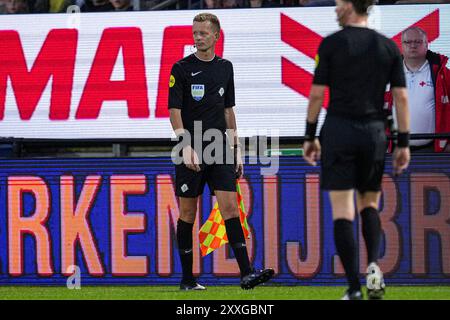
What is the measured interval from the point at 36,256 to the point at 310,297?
3121mm

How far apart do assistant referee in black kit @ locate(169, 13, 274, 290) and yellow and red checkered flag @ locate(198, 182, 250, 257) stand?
0.65 metres

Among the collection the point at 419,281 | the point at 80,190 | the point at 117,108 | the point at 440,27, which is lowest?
the point at 419,281

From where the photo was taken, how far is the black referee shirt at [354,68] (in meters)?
7.68

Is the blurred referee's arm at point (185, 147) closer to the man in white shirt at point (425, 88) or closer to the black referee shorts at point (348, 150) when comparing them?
the black referee shorts at point (348, 150)

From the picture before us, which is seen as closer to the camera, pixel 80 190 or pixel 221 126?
pixel 221 126

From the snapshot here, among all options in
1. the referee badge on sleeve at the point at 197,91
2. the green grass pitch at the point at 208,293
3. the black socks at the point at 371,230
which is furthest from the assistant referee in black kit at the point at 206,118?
the black socks at the point at 371,230

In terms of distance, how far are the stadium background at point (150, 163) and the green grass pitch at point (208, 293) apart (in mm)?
345

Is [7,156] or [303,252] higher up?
[7,156]

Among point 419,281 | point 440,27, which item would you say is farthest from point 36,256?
point 440,27

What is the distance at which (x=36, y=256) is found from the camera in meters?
11.0

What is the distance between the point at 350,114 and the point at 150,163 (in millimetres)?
3631
